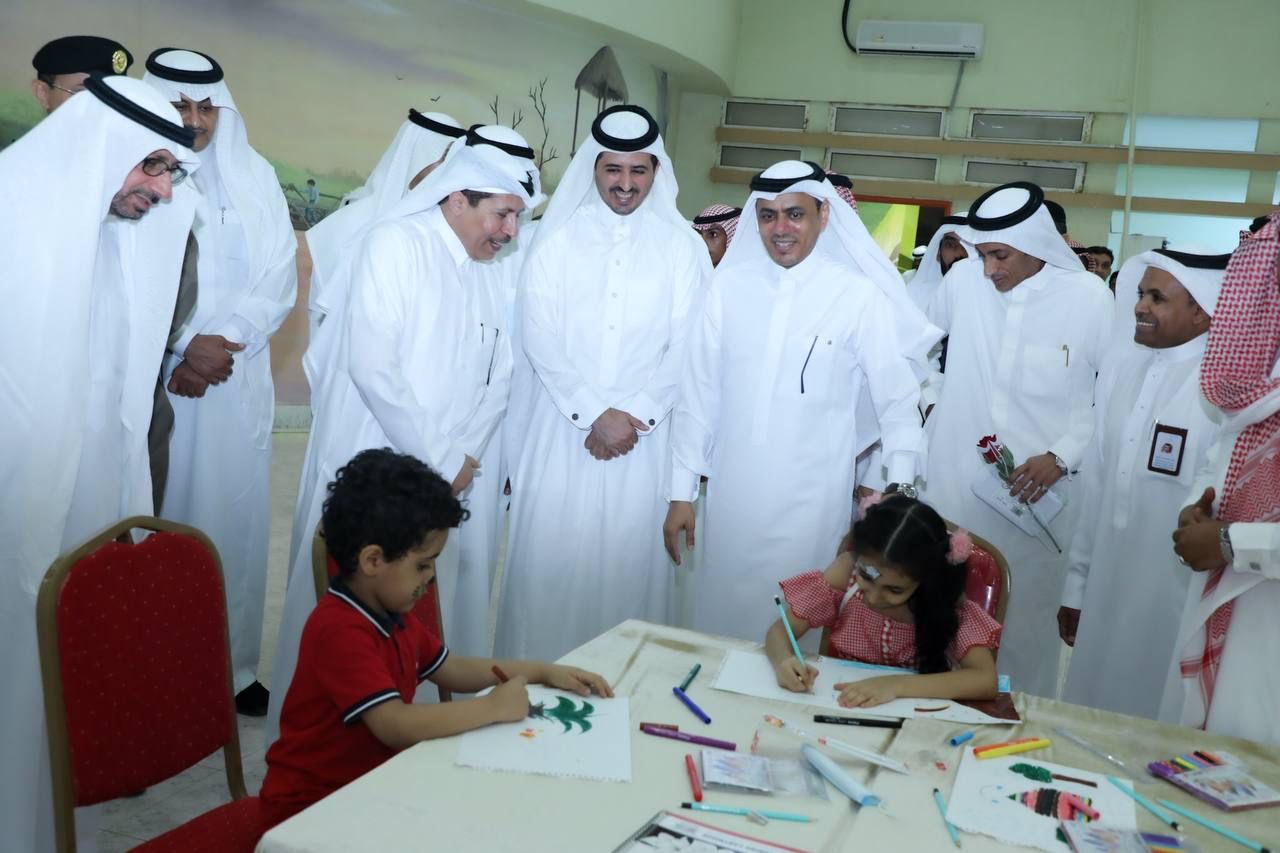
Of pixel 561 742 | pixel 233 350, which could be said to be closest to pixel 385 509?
pixel 561 742

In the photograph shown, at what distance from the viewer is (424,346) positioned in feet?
10.1

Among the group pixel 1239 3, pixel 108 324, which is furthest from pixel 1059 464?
pixel 1239 3

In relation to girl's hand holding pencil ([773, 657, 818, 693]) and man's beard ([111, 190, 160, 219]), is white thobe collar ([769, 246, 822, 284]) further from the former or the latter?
man's beard ([111, 190, 160, 219])

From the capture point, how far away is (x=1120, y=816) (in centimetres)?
156

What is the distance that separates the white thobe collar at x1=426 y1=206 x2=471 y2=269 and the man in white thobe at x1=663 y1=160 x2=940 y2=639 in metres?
0.79

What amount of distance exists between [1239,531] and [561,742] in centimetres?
153

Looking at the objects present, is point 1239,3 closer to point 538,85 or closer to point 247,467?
point 538,85

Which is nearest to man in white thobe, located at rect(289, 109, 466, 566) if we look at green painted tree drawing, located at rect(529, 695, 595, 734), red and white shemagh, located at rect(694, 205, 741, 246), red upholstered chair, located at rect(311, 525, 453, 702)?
red upholstered chair, located at rect(311, 525, 453, 702)

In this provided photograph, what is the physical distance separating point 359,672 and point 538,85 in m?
8.01

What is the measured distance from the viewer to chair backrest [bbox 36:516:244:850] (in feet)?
5.48

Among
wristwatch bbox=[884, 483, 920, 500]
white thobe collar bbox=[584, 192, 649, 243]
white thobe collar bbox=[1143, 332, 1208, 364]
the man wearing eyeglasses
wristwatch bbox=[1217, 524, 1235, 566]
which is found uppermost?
the man wearing eyeglasses

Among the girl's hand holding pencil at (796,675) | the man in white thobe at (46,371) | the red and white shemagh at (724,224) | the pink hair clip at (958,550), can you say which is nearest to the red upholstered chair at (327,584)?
the man in white thobe at (46,371)

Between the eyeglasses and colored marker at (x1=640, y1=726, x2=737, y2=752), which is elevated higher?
the eyeglasses

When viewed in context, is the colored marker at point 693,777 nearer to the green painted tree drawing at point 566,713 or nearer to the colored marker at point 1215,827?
the green painted tree drawing at point 566,713
